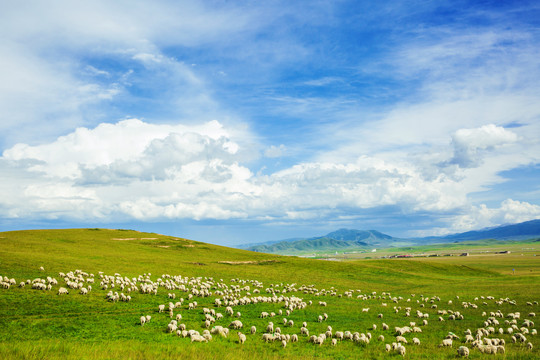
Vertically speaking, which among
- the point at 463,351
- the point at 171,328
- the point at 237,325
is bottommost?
the point at 237,325

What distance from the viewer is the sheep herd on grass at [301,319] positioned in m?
18.5

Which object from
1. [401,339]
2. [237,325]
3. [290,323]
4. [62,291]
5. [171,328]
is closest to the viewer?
[401,339]

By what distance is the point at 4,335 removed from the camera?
16859 mm

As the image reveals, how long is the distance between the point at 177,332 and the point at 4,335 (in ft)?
29.4

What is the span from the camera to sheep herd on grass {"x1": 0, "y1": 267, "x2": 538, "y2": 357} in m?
18.5

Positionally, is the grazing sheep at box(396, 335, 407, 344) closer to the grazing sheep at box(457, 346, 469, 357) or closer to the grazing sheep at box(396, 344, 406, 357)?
the grazing sheep at box(396, 344, 406, 357)

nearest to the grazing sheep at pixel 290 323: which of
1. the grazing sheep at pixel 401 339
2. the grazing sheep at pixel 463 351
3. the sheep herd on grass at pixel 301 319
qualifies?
the sheep herd on grass at pixel 301 319

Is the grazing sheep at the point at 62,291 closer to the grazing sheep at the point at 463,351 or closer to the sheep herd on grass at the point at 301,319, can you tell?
the sheep herd on grass at the point at 301,319

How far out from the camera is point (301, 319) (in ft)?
83.0

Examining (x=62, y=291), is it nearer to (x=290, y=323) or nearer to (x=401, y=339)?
(x=290, y=323)

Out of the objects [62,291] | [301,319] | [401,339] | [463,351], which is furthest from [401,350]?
[62,291]

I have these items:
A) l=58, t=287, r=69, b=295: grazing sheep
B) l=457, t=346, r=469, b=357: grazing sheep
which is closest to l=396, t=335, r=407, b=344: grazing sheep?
l=457, t=346, r=469, b=357: grazing sheep

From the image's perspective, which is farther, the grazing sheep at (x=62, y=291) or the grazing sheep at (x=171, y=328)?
the grazing sheep at (x=62, y=291)

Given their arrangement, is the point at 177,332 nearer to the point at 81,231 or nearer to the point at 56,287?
the point at 56,287
